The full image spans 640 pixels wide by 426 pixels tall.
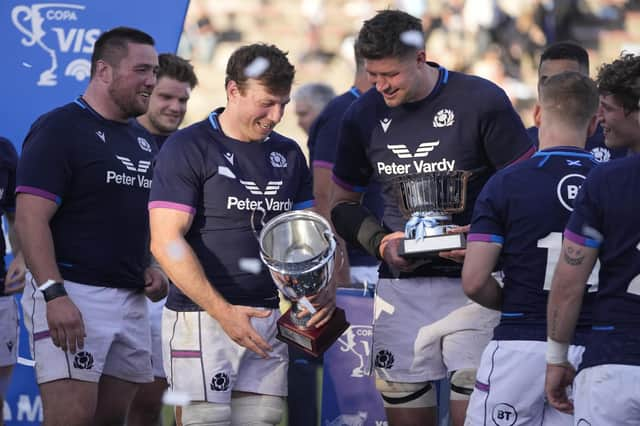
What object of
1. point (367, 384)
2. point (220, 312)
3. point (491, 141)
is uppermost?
point (491, 141)

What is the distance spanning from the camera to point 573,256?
3773 mm

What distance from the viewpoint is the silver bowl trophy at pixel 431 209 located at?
452cm

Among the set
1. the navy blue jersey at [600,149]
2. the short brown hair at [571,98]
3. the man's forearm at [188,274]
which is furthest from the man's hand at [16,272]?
the short brown hair at [571,98]

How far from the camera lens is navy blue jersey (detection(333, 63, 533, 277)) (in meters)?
4.92

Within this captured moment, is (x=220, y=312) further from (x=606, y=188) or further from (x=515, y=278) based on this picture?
(x=606, y=188)

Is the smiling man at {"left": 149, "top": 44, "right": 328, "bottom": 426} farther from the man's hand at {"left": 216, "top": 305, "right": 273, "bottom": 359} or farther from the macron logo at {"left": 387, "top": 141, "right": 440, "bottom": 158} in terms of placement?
the macron logo at {"left": 387, "top": 141, "right": 440, "bottom": 158}

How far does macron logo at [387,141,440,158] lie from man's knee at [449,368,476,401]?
955 millimetres

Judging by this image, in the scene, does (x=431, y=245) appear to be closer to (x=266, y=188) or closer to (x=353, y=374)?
(x=266, y=188)

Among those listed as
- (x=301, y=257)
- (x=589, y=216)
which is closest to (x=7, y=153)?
(x=301, y=257)

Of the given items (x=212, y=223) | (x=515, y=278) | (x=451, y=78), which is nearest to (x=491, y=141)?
(x=451, y=78)

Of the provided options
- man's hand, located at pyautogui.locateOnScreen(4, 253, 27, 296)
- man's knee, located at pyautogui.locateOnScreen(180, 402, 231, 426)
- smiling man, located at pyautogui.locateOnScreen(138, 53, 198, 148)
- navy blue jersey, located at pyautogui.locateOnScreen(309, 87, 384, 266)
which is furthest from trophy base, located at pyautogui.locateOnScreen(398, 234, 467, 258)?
smiling man, located at pyautogui.locateOnScreen(138, 53, 198, 148)

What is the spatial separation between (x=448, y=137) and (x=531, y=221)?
0.87 m

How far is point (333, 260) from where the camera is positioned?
4.57 meters

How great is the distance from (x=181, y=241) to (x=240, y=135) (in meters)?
0.56
